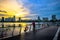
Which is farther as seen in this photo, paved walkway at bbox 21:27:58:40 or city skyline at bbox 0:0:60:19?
paved walkway at bbox 21:27:58:40

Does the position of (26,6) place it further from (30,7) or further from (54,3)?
(54,3)

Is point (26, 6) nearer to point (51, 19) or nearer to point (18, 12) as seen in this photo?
point (18, 12)

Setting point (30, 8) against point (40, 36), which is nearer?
point (30, 8)

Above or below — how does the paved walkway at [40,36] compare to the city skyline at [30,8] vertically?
below

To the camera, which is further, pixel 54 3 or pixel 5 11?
pixel 5 11

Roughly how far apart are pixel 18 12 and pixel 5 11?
0.28 metres

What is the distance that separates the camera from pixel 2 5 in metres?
4.16

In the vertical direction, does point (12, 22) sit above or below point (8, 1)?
below

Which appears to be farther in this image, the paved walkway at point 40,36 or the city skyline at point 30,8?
the paved walkway at point 40,36

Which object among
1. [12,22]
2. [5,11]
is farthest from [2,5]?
[12,22]

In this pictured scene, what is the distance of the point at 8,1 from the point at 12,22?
0.46 metres

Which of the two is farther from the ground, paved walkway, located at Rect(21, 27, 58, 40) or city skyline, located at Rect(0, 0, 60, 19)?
city skyline, located at Rect(0, 0, 60, 19)

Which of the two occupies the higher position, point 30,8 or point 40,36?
point 30,8

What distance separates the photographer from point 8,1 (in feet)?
13.7
